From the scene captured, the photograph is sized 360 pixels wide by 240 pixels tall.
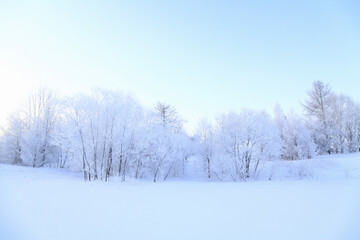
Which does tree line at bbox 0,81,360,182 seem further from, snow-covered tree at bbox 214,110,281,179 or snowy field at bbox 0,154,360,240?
snowy field at bbox 0,154,360,240

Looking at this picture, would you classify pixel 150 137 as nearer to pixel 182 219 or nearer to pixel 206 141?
pixel 206 141

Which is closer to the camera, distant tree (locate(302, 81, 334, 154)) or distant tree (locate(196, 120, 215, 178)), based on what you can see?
distant tree (locate(196, 120, 215, 178))

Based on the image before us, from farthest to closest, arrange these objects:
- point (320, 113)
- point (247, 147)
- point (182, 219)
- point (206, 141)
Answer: point (320, 113) < point (206, 141) < point (247, 147) < point (182, 219)

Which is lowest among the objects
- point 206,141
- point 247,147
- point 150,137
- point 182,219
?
point 182,219

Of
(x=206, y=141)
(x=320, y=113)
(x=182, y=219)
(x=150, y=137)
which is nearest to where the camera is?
(x=182, y=219)

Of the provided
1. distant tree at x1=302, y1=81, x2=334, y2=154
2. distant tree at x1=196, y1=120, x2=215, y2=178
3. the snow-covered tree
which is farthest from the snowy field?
distant tree at x1=302, y1=81, x2=334, y2=154

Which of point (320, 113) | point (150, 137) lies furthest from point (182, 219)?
point (320, 113)

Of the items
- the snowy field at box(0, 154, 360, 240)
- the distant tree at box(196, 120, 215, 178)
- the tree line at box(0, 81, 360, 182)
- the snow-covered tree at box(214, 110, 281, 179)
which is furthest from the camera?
the distant tree at box(196, 120, 215, 178)

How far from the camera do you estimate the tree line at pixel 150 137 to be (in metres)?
15.6

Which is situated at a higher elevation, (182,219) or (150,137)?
(150,137)

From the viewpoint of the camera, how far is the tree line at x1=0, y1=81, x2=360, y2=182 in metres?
15.6

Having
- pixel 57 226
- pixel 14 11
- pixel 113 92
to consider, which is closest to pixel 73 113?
pixel 113 92

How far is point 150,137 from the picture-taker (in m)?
17.2

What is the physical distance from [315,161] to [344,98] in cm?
1637
